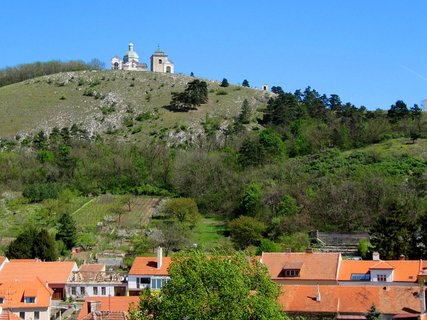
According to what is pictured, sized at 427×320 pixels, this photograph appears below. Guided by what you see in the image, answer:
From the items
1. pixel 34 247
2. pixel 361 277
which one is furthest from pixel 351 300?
pixel 34 247

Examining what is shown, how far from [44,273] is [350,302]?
23486mm

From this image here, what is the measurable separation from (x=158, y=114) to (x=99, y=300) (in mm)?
82564

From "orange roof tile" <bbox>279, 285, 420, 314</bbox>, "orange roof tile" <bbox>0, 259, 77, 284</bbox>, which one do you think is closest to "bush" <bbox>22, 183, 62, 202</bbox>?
"orange roof tile" <bbox>0, 259, 77, 284</bbox>

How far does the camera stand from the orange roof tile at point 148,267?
51188 millimetres

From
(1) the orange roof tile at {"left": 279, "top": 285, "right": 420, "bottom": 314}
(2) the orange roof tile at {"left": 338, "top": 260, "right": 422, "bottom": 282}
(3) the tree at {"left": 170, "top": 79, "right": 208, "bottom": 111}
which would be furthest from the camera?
(3) the tree at {"left": 170, "top": 79, "right": 208, "bottom": 111}

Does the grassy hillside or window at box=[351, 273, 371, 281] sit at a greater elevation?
the grassy hillside

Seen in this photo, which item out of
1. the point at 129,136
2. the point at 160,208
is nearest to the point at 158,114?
the point at 129,136

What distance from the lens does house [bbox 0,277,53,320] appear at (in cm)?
4572

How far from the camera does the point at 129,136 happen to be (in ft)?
381

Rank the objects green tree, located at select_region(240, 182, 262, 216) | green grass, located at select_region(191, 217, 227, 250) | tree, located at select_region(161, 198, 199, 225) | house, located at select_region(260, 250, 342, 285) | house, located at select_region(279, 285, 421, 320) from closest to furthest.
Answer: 1. house, located at select_region(279, 285, 421, 320)
2. house, located at select_region(260, 250, 342, 285)
3. green grass, located at select_region(191, 217, 227, 250)
4. green tree, located at select_region(240, 182, 262, 216)
5. tree, located at select_region(161, 198, 199, 225)

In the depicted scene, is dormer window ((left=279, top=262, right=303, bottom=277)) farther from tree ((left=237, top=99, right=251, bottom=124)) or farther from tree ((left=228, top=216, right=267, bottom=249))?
tree ((left=237, top=99, right=251, bottom=124))

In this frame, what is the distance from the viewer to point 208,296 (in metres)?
30.8

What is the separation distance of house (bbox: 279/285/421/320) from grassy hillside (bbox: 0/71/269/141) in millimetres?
74176

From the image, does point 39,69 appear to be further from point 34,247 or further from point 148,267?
point 148,267
